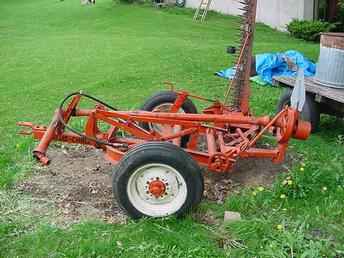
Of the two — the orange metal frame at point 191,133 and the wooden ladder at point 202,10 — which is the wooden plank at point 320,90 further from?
the wooden ladder at point 202,10

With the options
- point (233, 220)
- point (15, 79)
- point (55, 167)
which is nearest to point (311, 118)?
point (233, 220)

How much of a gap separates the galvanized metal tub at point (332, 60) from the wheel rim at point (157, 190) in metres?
2.89

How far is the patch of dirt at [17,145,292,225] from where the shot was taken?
4117mm

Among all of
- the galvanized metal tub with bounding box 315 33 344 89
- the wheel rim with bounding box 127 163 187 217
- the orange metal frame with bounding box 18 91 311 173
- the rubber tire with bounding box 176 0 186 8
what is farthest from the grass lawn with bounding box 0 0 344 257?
the rubber tire with bounding box 176 0 186 8

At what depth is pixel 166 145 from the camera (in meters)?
3.81

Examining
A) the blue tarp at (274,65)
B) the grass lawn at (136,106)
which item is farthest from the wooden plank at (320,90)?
the blue tarp at (274,65)

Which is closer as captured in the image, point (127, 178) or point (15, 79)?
point (127, 178)

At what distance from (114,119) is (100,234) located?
3.60ft

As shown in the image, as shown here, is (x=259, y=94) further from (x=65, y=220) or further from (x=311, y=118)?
(x=65, y=220)

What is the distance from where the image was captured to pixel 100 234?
3.76m

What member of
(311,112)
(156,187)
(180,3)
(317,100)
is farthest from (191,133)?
(180,3)

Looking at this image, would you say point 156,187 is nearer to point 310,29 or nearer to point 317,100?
point 317,100

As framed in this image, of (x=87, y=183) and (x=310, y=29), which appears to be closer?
(x=87, y=183)

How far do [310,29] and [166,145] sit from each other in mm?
13644
